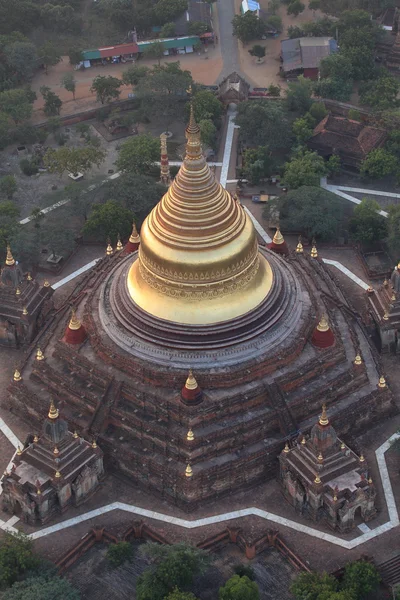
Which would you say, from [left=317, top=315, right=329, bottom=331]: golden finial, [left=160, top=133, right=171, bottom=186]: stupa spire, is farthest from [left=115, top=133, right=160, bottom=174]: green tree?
[left=317, top=315, right=329, bottom=331]: golden finial

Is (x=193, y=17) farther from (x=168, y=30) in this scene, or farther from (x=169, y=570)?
(x=169, y=570)

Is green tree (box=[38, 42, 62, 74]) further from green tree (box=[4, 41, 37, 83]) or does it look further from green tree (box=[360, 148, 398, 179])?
green tree (box=[360, 148, 398, 179])

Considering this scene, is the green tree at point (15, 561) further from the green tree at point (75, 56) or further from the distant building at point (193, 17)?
the distant building at point (193, 17)

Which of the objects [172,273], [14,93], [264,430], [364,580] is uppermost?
[14,93]

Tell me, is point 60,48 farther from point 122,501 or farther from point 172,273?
point 122,501

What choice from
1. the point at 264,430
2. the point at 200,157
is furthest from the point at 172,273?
the point at 264,430
